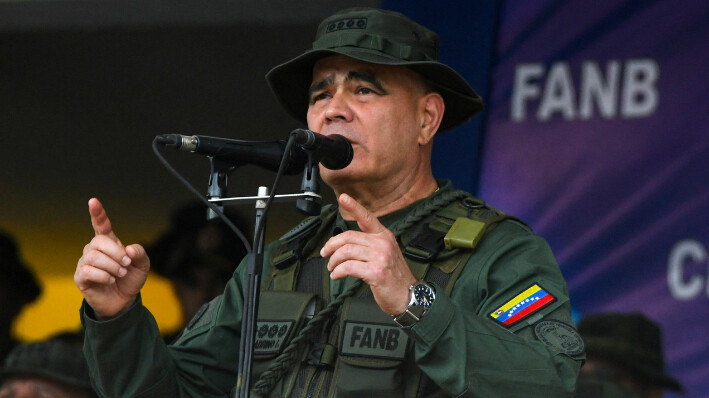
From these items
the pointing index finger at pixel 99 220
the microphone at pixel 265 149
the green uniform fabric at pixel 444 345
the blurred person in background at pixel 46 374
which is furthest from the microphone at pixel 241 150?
the blurred person in background at pixel 46 374

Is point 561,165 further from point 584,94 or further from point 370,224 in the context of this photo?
point 370,224

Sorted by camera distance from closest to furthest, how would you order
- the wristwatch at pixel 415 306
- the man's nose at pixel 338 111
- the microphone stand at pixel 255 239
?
1. the microphone stand at pixel 255 239
2. the wristwatch at pixel 415 306
3. the man's nose at pixel 338 111

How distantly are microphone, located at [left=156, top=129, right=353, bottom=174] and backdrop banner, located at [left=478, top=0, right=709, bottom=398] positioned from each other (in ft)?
6.46

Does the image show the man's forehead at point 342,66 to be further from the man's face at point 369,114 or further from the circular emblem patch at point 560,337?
the circular emblem patch at point 560,337

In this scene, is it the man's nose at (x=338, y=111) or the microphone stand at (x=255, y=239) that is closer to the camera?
the microphone stand at (x=255, y=239)

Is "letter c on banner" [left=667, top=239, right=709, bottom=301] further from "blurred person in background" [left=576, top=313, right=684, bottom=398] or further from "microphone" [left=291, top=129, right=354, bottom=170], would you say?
"microphone" [left=291, top=129, right=354, bottom=170]

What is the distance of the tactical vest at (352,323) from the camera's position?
254cm

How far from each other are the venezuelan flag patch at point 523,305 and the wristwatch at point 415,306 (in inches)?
11.3

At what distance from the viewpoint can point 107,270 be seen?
2.39 meters

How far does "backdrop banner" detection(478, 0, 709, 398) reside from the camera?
402 cm

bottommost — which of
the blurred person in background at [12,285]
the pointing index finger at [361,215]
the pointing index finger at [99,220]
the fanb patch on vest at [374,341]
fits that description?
the blurred person in background at [12,285]

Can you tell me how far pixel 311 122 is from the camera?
9.69ft

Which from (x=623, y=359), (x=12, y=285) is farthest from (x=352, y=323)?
(x=12, y=285)

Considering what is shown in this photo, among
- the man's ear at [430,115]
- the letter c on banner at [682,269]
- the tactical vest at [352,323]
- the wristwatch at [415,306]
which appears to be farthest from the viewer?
the letter c on banner at [682,269]
